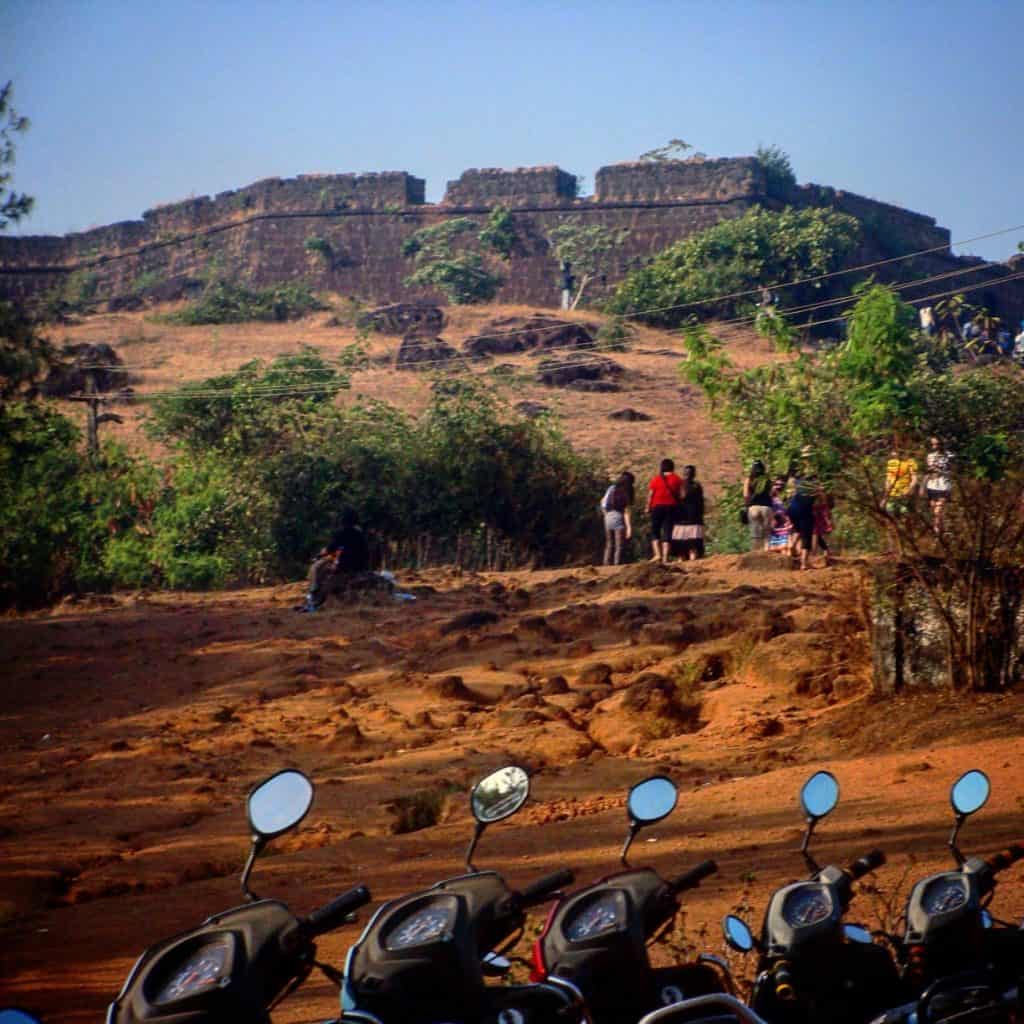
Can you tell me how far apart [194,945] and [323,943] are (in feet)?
8.63

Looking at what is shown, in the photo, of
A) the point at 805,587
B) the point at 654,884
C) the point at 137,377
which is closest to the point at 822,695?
the point at 805,587

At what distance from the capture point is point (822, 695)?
1052cm

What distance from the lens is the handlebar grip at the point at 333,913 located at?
3.02 metres

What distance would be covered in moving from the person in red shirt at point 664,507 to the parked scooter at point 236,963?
51.4 ft

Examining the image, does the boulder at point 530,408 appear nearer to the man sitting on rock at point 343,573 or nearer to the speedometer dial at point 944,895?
the man sitting on rock at point 343,573

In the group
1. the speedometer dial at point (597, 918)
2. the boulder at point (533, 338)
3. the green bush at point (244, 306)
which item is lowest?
the speedometer dial at point (597, 918)

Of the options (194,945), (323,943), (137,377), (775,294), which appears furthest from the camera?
(775,294)

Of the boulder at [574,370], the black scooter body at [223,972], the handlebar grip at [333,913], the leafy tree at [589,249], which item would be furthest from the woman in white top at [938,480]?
the leafy tree at [589,249]

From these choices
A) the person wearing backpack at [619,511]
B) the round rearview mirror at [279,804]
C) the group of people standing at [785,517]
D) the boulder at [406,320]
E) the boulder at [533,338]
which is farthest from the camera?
the boulder at [406,320]

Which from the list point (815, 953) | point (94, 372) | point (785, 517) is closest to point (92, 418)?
point (94, 372)

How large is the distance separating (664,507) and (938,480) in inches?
333

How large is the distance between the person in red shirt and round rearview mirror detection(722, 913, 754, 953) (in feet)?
49.4

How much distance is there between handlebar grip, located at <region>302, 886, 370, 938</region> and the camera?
3.02 m

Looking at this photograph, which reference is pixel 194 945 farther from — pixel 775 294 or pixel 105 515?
pixel 775 294
